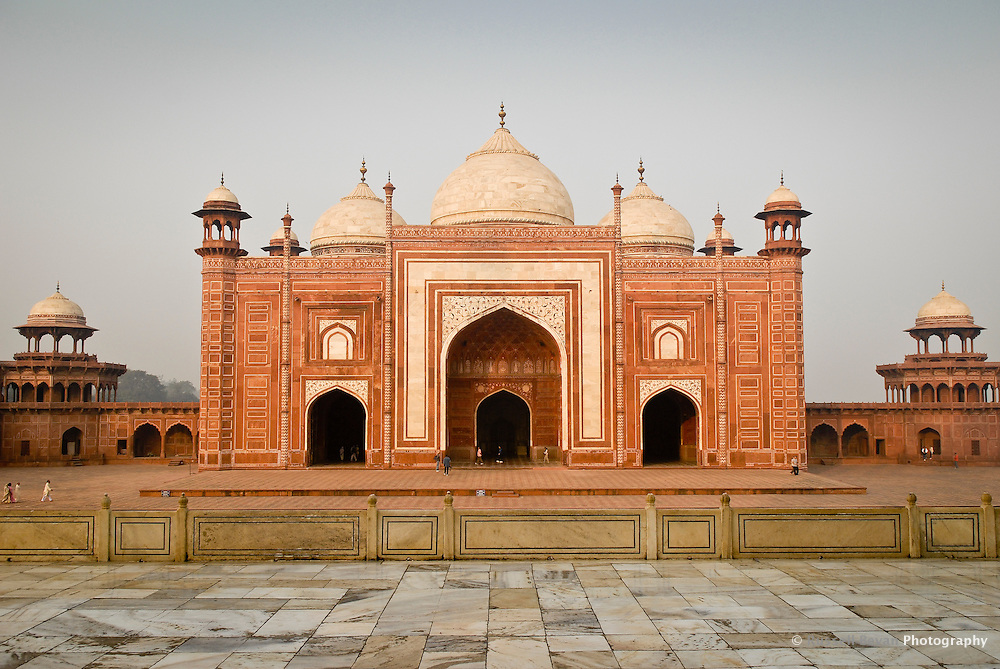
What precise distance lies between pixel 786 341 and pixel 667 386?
3.38 metres

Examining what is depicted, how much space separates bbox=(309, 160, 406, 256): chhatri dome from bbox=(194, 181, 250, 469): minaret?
5017 mm

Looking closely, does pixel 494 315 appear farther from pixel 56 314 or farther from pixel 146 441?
pixel 56 314

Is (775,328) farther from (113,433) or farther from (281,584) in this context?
(113,433)

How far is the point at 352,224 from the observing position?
25734 mm

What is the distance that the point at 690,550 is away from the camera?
8672 millimetres

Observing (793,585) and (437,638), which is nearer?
(437,638)

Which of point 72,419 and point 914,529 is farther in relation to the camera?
point 72,419

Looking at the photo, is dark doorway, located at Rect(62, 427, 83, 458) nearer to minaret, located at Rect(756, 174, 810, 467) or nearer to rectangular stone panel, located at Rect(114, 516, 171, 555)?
rectangular stone panel, located at Rect(114, 516, 171, 555)

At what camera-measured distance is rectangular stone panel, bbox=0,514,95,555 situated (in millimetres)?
8688

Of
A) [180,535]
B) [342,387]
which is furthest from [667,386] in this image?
[180,535]

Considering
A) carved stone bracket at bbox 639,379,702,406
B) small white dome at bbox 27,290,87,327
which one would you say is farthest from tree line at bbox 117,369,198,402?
carved stone bracket at bbox 639,379,702,406

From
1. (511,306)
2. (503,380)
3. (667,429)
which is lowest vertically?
(667,429)

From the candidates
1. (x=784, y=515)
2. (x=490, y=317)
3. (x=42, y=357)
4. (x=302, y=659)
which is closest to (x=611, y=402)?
(x=490, y=317)

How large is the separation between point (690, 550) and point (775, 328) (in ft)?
44.0
